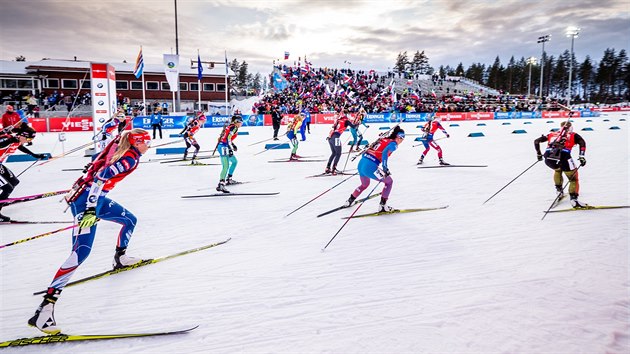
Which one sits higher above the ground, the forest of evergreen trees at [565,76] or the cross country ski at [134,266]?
the forest of evergreen trees at [565,76]

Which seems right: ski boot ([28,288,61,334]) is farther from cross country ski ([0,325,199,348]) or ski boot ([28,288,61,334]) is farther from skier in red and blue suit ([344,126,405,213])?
skier in red and blue suit ([344,126,405,213])

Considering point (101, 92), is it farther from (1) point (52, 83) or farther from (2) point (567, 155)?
(1) point (52, 83)

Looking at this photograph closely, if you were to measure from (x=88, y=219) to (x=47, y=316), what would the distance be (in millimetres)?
966

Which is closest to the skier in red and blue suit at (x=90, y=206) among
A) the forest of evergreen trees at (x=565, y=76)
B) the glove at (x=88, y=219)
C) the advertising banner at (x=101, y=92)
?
the glove at (x=88, y=219)

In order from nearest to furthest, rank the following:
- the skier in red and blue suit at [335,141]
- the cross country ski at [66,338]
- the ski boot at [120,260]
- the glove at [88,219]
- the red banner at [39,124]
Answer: the cross country ski at [66,338]
the glove at [88,219]
the ski boot at [120,260]
the skier in red and blue suit at [335,141]
the red banner at [39,124]

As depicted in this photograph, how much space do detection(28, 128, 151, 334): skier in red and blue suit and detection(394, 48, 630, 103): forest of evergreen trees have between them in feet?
277

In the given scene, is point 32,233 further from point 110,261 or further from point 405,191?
point 405,191

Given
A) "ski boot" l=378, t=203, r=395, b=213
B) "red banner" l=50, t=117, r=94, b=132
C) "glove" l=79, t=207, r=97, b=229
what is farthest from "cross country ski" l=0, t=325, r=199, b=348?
"red banner" l=50, t=117, r=94, b=132

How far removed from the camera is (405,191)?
9281 mm

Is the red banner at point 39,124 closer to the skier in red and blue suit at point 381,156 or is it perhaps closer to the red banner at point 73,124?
the red banner at point 73,124

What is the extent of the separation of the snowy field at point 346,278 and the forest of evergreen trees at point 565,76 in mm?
80960

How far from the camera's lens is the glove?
11.4ft

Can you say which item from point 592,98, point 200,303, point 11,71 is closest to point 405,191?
point 200,303

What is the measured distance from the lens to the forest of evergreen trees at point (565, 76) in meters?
90.5
